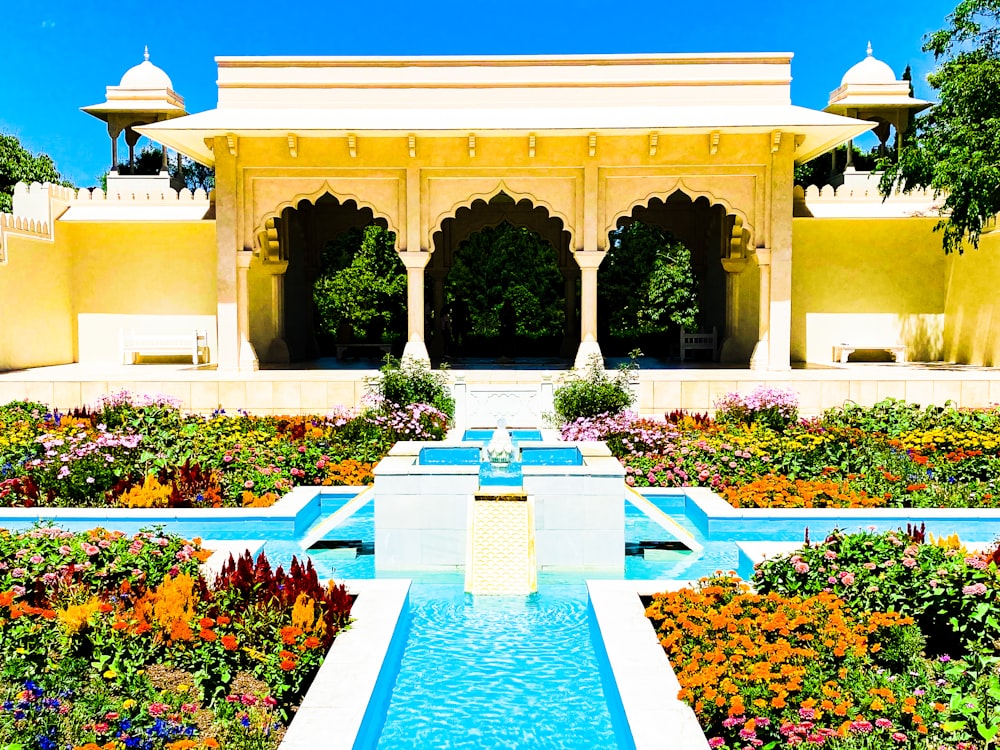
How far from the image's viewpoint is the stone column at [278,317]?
17.7m

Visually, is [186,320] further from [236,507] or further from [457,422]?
[236,507]

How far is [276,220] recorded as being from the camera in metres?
17.2

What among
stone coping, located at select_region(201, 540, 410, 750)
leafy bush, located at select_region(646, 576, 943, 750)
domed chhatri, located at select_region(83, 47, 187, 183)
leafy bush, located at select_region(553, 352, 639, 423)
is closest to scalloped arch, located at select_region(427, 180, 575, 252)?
leafy bush, located at select_region(553, 352, 639, 423)

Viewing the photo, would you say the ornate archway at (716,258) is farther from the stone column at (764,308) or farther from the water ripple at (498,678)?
the water ripple at (498,678)

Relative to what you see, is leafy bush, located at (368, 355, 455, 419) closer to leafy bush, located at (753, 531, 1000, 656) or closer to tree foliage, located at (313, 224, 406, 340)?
leafy bush, located at (753, 531, 1000, 656)

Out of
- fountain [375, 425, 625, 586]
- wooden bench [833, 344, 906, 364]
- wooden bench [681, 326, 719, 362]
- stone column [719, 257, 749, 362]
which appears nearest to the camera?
fountain [375, 425, 625, 586]

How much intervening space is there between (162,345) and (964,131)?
13762 mm

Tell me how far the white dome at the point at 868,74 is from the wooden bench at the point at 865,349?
5875mm

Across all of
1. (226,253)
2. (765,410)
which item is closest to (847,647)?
(765,410)

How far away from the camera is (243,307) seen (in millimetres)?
14734

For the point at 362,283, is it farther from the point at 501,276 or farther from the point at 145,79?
the point at 145,79

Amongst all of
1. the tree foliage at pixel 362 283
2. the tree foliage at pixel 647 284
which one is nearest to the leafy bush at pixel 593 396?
the tree foliage at pixel 362 283

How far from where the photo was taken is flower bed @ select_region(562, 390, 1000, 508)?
25.0ft

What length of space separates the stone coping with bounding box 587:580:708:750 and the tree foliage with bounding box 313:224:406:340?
1847cm
